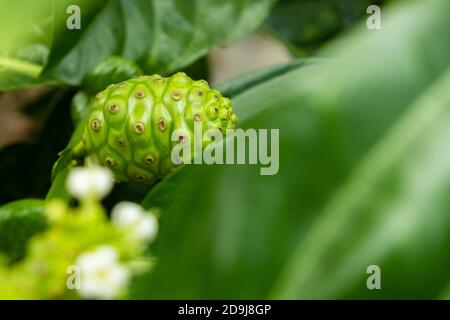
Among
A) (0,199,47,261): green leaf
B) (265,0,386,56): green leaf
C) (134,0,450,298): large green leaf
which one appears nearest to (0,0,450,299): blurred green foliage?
(134,0,450,298): large green leaf

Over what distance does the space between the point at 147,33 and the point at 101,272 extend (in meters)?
0.65

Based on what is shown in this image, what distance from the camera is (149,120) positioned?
0.82 meters

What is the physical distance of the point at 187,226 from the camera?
54 centimetres

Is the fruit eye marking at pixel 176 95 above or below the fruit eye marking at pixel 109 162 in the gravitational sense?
above

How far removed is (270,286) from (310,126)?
11 centimetres

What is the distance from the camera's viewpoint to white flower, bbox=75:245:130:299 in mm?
486

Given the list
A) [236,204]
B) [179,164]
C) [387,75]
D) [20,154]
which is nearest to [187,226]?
[236,204]

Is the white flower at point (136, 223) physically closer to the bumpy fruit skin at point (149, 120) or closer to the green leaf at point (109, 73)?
the bumpy fruit skin at point (149, 120)

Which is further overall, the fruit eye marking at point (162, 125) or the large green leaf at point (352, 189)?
the fruit eye marking at point (162, 125)

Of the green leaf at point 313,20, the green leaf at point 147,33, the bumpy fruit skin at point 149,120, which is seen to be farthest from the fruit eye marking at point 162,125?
the green leaf at point 313,20

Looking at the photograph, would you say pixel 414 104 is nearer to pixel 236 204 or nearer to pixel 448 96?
pixel 448 96

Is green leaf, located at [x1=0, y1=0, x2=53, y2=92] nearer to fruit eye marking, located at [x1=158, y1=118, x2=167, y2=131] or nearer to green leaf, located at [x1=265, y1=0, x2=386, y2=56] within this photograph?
fruit eye marking, located at [x1=158, y1=118, x2=167, y2=131]

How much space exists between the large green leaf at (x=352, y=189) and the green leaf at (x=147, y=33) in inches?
22.4

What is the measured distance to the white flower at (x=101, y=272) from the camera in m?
0.49
